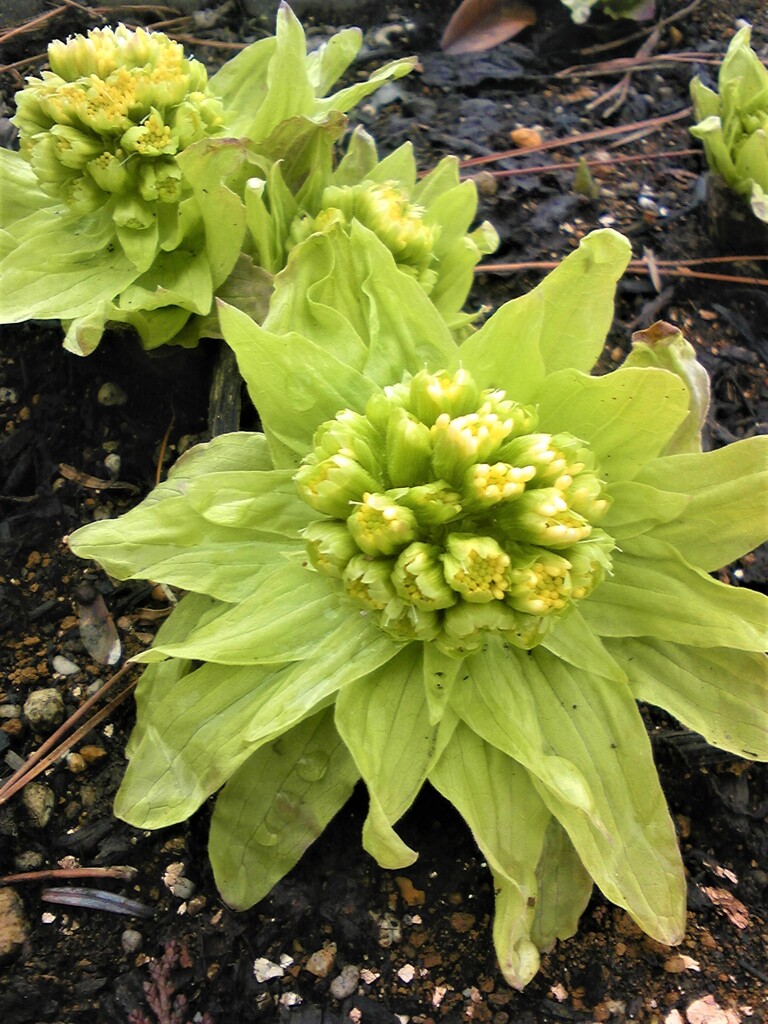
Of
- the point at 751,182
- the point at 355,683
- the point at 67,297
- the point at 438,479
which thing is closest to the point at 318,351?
the point at 438,479

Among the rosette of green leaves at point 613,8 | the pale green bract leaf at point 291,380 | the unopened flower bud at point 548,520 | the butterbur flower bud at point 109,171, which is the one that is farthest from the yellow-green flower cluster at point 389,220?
the rosette of green leaves at point 613,8

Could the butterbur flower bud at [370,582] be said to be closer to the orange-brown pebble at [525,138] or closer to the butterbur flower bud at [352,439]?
the butterbur flower bud at [352,439]

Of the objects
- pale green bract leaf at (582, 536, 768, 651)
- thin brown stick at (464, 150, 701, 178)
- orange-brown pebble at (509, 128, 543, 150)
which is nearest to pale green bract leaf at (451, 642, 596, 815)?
pale green bract leaf at (582, 536, 768, 651)

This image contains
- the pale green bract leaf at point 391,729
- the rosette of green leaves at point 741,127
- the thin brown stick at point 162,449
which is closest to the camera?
the pale green bract leaf at point 391,729

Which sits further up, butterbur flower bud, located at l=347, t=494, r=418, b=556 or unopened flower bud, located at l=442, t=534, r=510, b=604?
butterbur flower bud, located at l=347, t=494, r=418, b=556

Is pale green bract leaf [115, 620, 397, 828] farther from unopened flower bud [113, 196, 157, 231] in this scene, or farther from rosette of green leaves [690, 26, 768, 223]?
rosette of green leaves [690, 26, 768, 223]

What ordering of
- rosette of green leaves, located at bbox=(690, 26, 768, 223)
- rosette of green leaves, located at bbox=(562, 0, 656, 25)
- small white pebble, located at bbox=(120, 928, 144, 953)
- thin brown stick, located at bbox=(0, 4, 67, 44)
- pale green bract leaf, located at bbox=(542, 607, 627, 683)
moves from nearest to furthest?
pale green bract leaf, located at bbox=(542, 607, 627, 683)
small white pebble, located at bbox=(120, 928, 144, 953)
rosette of green leaves, located at bbox=(690, 26, 768, 223)
thin brown stick, located at bbox=(0, 4, 67, 44)
rosette of green leaves, located at bbox=(562, 0, 656, 25)
